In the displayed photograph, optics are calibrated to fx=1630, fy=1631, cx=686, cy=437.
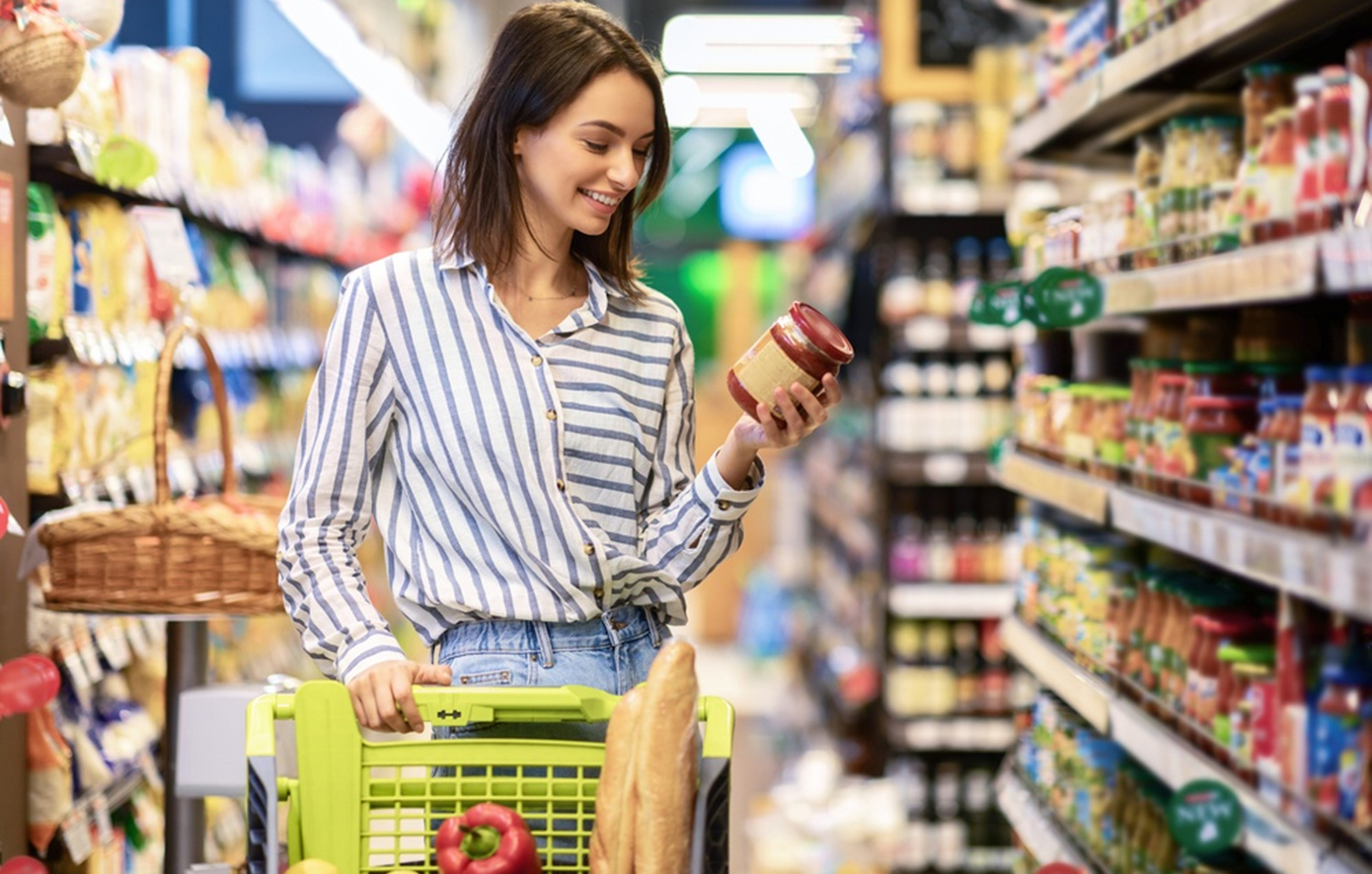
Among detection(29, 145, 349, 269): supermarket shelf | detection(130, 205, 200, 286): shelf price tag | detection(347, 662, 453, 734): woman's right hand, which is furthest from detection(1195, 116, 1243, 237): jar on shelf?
detection(29, 145, 349, 269): supermarket shelf

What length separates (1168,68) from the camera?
2.88 meters

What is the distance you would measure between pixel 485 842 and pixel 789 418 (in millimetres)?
643

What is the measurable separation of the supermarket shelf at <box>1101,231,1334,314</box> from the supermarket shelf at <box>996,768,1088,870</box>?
3.48ft

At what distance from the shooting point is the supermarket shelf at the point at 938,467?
223 inches

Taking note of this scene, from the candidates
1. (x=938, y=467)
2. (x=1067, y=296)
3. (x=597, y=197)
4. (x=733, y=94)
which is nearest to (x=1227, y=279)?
(x=1067, y=296)

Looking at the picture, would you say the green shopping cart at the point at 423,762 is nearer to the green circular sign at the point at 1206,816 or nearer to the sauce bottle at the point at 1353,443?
→ the green circular sign at the point at 1206,816

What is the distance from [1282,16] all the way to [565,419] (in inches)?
50.6

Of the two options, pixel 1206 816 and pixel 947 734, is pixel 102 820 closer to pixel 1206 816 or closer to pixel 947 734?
pixel 1206 816

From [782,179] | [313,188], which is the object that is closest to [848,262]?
[313,188]

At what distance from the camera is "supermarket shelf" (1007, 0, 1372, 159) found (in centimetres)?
237

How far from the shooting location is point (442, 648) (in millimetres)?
2111

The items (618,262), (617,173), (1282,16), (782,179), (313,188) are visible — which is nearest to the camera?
(617,173)

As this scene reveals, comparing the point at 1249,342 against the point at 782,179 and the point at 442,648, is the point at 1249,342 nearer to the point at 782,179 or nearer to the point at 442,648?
the point at 442,648

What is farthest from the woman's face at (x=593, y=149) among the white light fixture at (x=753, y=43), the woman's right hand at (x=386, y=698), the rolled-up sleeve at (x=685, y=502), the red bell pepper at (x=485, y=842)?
the white light fixture at (x=753, y=43)
